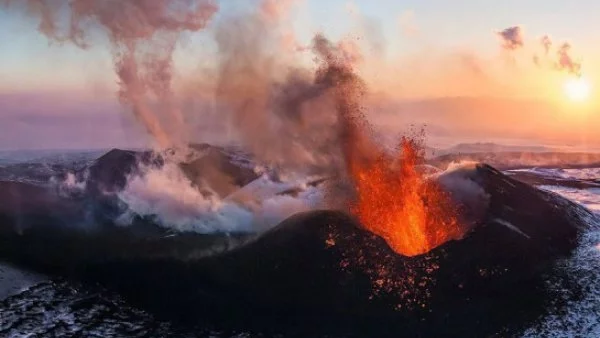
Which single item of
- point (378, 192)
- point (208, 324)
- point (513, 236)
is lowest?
point (208, 324)

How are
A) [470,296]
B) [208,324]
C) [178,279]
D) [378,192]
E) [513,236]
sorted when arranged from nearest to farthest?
[208,324], [470,296], [178,279], [513,236], [378,192]

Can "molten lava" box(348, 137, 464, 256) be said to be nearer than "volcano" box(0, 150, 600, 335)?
No

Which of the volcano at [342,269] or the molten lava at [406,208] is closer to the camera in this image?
the volcano at [342,269]

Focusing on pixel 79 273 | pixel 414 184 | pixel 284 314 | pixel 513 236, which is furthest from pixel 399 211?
pixel 79 273

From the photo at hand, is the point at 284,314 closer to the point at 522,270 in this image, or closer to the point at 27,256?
the point at 522,270
